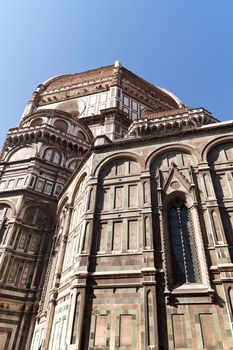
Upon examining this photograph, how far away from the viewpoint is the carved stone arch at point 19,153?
22.9m

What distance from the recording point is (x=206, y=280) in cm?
1038

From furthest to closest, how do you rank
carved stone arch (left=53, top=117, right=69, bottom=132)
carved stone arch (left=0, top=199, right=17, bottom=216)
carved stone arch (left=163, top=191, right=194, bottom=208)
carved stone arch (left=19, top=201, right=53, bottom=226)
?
carved stone arch (left=53, top=117, right=69, bottom=132)
carved stone arch (left=19, top=201, right=53, bottom=226)
carved stone arch (left=0, top=199, right=17, bottom=216)
carved stone arch (left=163, top=191, right=194, bottom=208)

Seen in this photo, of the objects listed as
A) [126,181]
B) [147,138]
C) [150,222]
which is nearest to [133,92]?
[147,138]

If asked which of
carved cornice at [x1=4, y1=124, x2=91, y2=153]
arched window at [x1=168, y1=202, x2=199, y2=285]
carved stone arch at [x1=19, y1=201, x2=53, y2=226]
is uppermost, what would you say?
carved cornice at [x1=4, y1=124, x2=91, y2=153]

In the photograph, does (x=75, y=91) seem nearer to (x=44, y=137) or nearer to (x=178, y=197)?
(x=44, y=137)

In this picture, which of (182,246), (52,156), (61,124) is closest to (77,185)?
(52,156)

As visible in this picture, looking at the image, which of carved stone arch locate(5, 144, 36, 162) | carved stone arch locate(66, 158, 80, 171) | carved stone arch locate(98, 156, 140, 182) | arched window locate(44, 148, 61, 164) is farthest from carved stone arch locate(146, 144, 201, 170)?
carved stone arch locate(5, 144, 36, 162)

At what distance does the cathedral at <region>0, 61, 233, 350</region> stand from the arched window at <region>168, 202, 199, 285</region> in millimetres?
47

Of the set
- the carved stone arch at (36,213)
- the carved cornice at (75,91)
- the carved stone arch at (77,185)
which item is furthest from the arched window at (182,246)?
the carved cornice at (75,91)

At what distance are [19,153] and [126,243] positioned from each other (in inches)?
608

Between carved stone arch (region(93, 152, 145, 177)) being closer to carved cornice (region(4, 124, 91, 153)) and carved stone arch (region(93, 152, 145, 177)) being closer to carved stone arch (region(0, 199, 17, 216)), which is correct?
carved stone arch (region(0, 199, 17, 216))

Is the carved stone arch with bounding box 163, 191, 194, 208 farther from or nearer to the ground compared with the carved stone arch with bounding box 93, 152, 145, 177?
nearer to the ground

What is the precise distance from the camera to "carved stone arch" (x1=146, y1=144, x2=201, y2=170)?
14294mm

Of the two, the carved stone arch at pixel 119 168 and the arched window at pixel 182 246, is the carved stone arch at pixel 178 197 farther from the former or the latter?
the carved stone arch at pixel 119 168
